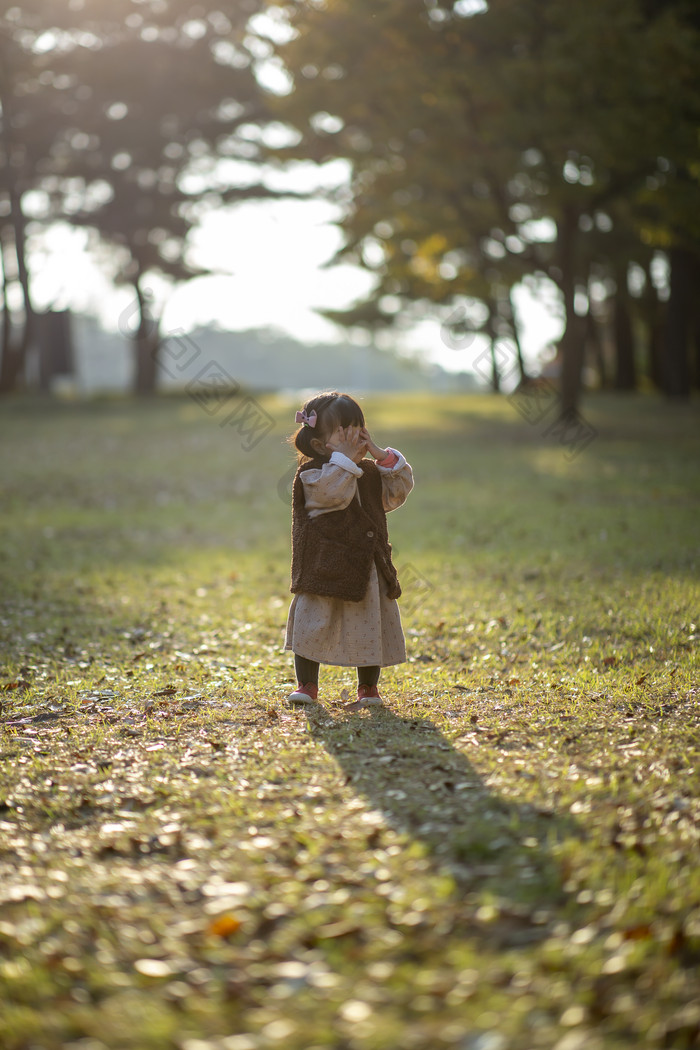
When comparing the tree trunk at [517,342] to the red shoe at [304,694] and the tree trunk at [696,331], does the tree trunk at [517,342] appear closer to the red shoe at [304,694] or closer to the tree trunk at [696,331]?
the tree trunk at [696,331]

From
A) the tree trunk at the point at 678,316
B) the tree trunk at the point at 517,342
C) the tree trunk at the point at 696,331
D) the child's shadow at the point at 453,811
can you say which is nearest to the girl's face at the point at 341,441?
the child's shadow at the point at 453,811

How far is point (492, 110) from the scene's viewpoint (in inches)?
742

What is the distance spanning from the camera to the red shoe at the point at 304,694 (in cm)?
531

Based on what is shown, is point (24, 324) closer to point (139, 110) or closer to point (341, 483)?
point (139, 110)

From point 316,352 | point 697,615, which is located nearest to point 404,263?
point 697,615

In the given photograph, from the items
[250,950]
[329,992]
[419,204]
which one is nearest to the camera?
[329,992]

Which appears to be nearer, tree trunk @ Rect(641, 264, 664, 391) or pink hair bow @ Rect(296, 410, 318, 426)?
pink hair bow @ Rect(296, 410, 318, 426)

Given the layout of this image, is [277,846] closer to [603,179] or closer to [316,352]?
[603,179]

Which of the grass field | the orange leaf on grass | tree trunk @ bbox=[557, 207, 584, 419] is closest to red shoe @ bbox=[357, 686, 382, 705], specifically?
the grass field

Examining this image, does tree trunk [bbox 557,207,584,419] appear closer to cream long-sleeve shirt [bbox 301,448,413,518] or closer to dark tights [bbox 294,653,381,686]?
cream long-sleeve shirt [bbox 301,448,413,518]

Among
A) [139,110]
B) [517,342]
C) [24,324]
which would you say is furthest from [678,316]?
[24,324]

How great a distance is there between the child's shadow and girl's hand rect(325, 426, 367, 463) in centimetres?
139

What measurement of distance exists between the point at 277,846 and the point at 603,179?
18.2 metres

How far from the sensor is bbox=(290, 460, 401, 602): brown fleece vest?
16.3 ft
